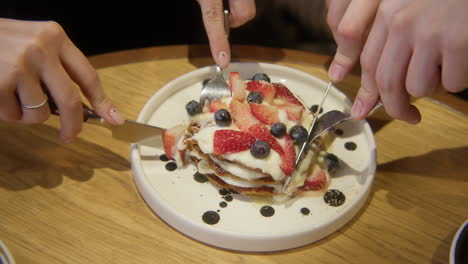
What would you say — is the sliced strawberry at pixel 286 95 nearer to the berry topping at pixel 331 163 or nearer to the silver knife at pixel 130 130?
the berry topping at pixel 331 163

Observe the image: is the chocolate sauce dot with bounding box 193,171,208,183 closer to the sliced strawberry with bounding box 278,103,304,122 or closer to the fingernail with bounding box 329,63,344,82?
the sliced strawberry with bounding box 278,103,304,122

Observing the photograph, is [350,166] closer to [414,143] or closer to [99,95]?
[414,143]

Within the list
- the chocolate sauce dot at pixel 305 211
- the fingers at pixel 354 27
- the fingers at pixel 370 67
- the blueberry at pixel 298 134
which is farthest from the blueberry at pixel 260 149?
the fingers at pixel 354 27

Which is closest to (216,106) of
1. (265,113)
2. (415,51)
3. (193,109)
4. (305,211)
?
(193,109)

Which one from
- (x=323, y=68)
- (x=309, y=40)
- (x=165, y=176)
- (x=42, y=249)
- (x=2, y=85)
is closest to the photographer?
(x=2, y=85)

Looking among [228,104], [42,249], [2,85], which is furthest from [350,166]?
[2,85]
